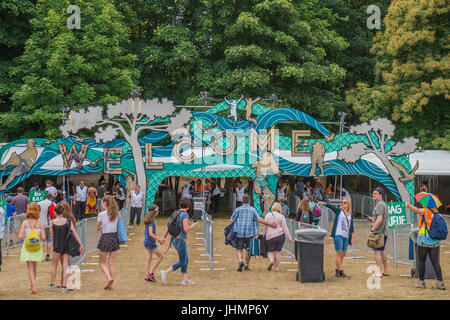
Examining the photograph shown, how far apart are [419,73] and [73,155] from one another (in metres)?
16.4

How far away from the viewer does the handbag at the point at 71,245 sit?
11258 mm

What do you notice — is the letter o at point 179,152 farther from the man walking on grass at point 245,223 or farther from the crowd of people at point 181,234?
the man walking on grass at point 245,223

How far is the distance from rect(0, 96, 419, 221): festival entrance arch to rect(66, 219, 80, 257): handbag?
14.3 meters

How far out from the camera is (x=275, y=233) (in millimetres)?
14008

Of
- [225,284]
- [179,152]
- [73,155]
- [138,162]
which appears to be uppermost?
[179,152]

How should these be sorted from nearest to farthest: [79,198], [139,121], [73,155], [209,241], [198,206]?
[209,241] → [198,206] → [79,198] → [139,121] → [73,155]

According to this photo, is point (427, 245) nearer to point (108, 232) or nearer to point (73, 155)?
point (108, 232)

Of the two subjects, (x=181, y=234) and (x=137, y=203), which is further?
(x=137, y=203)

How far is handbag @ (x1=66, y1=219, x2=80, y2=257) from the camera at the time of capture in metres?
11.3

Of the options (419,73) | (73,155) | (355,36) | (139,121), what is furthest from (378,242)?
(355,36)

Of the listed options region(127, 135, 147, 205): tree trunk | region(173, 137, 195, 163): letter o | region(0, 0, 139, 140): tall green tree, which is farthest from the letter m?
region(173, 137, 195, 163): letter o

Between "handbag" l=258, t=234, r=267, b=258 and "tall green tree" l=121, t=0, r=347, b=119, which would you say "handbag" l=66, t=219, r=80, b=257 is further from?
"tall green tree" l=121, t=0, r=347, b=119

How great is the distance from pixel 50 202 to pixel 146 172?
9811 mm

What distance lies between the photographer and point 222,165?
25906 mm
